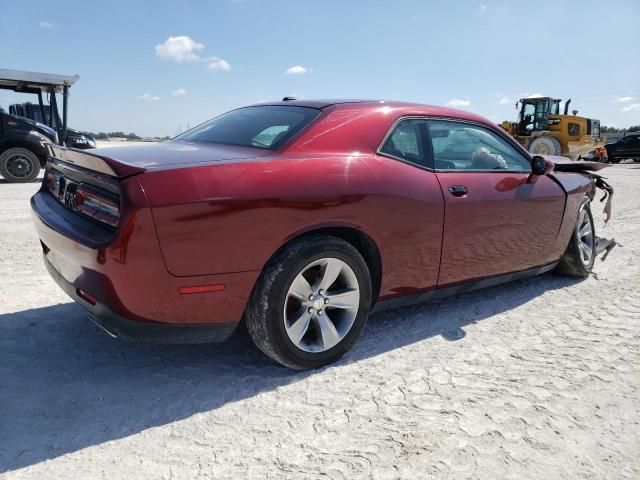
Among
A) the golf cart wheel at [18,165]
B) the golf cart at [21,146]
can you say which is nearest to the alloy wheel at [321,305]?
the golf cart at [21,146]

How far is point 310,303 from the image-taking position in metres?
2.52

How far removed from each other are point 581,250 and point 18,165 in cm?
1011

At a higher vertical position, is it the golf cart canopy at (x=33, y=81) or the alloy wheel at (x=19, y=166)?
the golf cart canopy at (x=33, y=81)

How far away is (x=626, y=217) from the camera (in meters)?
7.46

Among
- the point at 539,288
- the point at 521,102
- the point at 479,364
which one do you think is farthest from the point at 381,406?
the point at 521,102

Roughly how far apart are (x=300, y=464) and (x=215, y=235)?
974mm

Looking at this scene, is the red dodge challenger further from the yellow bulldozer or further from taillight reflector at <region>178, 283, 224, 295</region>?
the yellow bulldozer

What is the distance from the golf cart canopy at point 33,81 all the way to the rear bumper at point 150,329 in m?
11.1

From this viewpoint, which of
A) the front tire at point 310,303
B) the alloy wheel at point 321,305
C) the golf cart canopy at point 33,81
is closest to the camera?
the front tire at point 310,303

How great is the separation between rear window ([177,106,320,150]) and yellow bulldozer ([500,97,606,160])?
20.2m

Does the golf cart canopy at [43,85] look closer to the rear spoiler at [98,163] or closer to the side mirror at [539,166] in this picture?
the rear spoiler at [98,163]

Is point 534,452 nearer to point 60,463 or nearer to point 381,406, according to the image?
point 381,406

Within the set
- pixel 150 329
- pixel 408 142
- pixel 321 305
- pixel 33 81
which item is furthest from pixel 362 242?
pixel 33 81

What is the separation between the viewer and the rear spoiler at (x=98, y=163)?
208cm
